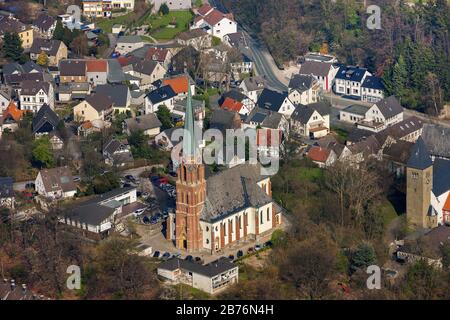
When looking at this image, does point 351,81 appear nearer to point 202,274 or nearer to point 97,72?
point 97,72

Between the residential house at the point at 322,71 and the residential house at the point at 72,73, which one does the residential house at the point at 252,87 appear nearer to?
the residential house at the point at 322,71

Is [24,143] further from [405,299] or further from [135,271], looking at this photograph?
[405,299]

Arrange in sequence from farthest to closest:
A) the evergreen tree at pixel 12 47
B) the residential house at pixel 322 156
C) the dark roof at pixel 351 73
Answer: the evergreen tree at pixel 12 47 < the dark roof at pixel 351 73 < the residential house at pixel 322 156

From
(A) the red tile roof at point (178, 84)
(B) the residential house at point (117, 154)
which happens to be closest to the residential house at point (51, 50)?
(A) the red tile roof at point (178, 84)

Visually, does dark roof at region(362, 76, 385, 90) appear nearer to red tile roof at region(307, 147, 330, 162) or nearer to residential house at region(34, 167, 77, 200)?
red tile roof at region(307, 147, 330, 162)

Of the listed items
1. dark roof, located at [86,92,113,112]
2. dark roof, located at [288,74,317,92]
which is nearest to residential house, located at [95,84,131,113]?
dark roof, located at [86,92,113,112]

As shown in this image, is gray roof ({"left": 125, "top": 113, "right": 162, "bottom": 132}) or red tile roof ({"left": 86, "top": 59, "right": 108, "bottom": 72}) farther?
red tile roof ({"left": 86, "top": 59, "right": 108, "bottom": 72})

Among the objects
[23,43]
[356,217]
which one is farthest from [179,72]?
[356,217]
